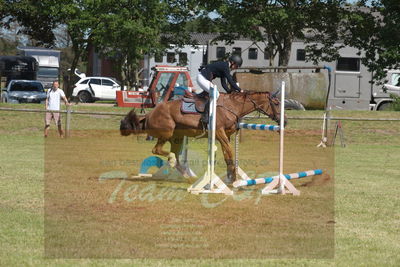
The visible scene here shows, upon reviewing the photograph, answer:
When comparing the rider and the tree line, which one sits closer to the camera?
the rider

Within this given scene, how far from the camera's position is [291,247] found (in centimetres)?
781

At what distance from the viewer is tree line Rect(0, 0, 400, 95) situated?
1502 inches

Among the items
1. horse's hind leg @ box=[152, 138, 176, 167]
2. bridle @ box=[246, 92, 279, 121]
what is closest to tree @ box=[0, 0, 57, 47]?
horse's hind leg @ box=[152, 138, 176, 167]

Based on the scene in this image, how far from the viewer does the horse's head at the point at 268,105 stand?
1277 centimetres

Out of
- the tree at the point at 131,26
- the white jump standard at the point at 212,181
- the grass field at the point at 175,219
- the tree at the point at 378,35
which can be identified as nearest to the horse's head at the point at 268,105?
the grass field at the point at 175,219

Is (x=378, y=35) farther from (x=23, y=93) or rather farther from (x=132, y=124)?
(x=132, y=124)

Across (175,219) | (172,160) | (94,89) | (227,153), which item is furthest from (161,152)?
(94,89)

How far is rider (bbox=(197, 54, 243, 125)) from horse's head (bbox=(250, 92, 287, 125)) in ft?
1.50

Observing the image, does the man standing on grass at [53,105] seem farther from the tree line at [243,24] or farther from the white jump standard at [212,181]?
the tree line at [243,24]

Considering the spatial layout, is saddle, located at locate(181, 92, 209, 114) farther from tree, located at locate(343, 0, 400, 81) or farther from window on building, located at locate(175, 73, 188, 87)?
tree, located at locate(343, 0, 400, 81)

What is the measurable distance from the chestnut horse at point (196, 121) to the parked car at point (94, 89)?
122ft

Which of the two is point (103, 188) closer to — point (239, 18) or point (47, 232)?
point (47, 232)

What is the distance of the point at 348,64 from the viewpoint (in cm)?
5328

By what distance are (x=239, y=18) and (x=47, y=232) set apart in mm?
31041
